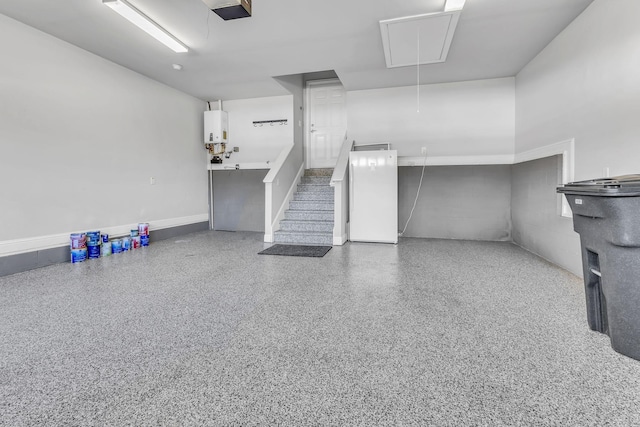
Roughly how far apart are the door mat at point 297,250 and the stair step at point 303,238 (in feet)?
0.81

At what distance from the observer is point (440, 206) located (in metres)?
5.40

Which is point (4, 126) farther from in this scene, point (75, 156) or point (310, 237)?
point (310, 237)

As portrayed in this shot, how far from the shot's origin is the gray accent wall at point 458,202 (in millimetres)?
5133

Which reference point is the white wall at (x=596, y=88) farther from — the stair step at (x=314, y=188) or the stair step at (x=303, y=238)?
the stair step at (x=314, y=188)

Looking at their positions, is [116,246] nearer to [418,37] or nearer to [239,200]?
[239,200]

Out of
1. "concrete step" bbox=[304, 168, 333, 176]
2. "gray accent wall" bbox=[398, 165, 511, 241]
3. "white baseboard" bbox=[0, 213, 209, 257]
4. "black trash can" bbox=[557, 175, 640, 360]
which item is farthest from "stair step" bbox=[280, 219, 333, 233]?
"black trash can" bbox=[557, 175, 640, 360]

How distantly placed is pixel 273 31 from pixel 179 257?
311cm

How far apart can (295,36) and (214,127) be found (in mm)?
3131

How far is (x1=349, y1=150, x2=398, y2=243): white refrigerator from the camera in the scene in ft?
15.3

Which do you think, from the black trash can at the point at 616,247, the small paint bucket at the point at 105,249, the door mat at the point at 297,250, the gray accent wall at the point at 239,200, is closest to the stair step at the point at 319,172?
the gray accent wall at the point at 239,200

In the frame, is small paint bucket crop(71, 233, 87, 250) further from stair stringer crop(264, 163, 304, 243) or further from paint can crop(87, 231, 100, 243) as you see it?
stair stringer crop(264, 163, 304, 243)

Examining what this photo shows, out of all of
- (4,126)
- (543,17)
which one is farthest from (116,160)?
(543,17)

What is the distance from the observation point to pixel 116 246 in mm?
4195

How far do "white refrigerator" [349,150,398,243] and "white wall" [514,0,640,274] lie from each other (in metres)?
1.97
